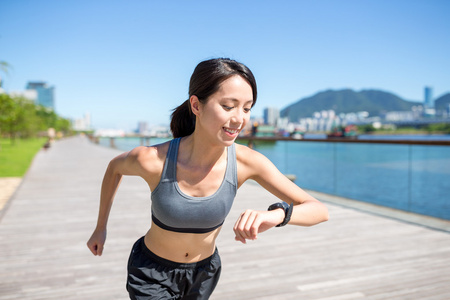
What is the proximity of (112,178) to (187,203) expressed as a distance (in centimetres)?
40

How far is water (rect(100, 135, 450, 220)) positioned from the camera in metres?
7.91

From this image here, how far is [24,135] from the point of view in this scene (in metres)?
50.8

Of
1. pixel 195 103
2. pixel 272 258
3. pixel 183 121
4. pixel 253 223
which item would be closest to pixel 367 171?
pixel 272 258

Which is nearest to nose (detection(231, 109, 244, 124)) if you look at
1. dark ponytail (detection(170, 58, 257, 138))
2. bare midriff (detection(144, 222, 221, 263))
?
dark ponytail (detection(170, 58, 257, 138))

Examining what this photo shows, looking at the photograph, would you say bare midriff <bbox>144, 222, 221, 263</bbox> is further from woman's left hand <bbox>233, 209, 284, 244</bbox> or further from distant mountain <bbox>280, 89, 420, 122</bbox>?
distant mountain <bbox>280, 89, 420, 122</bbox>

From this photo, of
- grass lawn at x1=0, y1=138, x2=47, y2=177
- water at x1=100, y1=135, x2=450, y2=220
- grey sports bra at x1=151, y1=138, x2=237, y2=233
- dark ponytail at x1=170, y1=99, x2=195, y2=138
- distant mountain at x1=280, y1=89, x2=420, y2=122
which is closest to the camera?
grey sports bra at x1=151, y1=138, x2=237, y2=233

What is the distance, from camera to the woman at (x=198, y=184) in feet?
4.14

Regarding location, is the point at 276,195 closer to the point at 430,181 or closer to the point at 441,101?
the point at 430,181

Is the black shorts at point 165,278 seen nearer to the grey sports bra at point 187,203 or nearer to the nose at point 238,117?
the grey sports bra at point 187,203

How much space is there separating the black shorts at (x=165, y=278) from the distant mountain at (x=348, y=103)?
152 meters

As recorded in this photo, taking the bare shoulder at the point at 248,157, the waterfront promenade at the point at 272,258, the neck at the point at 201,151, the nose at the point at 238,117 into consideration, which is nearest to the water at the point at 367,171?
the waterfront promenade at the point at 272,258

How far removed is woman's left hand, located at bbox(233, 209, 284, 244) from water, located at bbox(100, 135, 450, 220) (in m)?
6.09

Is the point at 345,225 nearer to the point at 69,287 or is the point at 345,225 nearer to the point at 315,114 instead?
the point at 69,287

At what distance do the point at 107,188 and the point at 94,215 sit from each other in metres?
4.12
